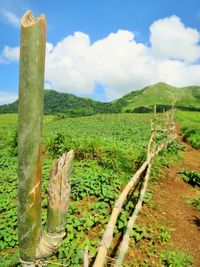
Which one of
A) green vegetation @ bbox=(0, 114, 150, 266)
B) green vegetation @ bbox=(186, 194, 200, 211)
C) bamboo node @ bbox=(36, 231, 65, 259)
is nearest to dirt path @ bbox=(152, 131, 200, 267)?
green vegetation @ bbox=(186, 194, 200, 211)

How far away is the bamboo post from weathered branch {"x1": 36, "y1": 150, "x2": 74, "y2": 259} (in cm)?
9

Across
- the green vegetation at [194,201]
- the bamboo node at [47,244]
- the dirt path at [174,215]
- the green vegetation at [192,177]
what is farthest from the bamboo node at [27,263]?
the green vegetation at [192,177]

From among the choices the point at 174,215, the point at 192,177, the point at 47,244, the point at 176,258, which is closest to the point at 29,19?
the point at 47,244

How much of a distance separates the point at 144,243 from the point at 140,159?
198 inches

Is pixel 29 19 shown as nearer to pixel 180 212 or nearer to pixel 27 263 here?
pixel 27 263

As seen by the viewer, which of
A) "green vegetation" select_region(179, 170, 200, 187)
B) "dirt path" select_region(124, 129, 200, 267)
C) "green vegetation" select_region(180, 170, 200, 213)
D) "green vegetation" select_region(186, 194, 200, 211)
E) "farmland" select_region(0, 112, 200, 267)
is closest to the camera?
"farmland" select_region(0, 112, 200, 267)

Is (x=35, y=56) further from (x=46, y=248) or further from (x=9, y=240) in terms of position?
(x=9, y=240)

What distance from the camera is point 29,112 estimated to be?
4.95 feet

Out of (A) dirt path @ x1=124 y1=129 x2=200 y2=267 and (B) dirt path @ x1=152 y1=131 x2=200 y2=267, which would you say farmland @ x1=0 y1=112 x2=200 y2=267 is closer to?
(A) dirt path @ x1=124 y1=129 x2=200 y2=267

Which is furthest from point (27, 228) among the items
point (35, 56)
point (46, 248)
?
point (35, 56)

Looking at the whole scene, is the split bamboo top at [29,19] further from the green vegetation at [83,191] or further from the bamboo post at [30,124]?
the green vegetation at [83,191]

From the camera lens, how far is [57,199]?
5.93 feet

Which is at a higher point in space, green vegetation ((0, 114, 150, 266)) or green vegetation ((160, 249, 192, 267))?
green vegetation ((0, 114, 150, 266))

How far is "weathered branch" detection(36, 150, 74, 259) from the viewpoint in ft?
5.90
